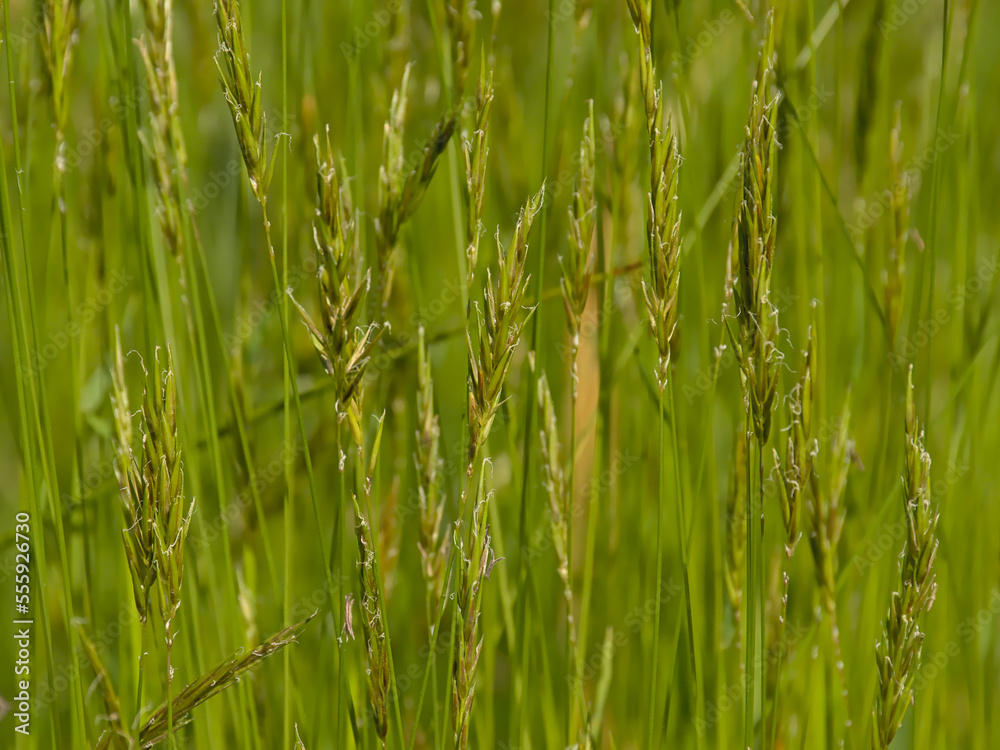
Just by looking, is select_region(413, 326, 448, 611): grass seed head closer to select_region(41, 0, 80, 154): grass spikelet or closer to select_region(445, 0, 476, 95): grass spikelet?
select_region(445, 0, 476, 95): grass spikelet

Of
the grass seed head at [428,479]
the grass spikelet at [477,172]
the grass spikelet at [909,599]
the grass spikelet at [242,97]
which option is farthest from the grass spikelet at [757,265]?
the grass spikelet at [242,97]

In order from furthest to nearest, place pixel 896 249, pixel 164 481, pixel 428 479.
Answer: pixel 896 249
pixel 428 479
pixel 164 481

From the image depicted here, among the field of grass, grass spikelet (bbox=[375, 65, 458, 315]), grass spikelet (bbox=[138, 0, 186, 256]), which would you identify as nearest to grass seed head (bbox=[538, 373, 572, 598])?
the field of grass

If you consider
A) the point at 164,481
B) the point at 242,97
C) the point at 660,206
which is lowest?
the point at 164,481

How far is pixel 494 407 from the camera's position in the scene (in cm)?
76

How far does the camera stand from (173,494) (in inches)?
29.0

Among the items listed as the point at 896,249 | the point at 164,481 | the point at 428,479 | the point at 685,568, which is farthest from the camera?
the point at 896,249

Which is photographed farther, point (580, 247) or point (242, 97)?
point (580, 247)

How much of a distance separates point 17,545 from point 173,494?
65cm

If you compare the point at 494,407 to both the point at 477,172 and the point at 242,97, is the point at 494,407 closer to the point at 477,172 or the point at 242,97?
the point at 477,172

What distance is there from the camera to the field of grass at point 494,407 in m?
0.80

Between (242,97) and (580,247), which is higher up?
(242,97)

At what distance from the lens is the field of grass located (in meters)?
0.80

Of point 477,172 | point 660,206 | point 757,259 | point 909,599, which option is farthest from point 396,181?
point 909,599
